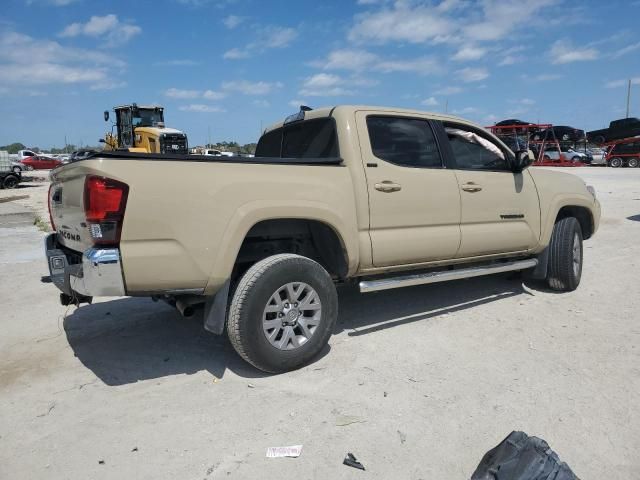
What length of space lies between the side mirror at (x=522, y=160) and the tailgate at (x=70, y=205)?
3.95 m

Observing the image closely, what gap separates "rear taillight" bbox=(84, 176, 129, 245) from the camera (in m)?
2.95

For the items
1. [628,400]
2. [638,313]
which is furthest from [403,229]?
[638,313]

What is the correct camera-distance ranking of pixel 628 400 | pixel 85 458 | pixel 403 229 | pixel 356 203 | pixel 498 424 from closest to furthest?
1. pixel 85 458
2. pixel 498 424
3. pixel 628 400
4. pixel 356 203
5. pixel 403 229

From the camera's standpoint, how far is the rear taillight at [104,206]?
9.66 feet

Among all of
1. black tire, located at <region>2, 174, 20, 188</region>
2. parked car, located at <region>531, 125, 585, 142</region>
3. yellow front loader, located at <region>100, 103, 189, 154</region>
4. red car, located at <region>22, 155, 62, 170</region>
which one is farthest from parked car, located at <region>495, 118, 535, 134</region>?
red car, located at <region>22, 155, 62, 170</region>

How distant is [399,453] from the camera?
2.69 meters

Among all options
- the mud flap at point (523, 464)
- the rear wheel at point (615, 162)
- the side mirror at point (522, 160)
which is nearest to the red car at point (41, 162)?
the rear wheel at point (615, 162)

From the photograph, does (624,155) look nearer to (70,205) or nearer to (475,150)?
(475,150)

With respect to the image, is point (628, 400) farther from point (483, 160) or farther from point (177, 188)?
point (177, 188)

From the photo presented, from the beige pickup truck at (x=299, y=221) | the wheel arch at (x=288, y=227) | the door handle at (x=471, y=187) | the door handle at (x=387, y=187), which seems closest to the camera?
the beige pickup truck at (x=299, y=221)

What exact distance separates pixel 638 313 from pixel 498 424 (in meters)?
2.84

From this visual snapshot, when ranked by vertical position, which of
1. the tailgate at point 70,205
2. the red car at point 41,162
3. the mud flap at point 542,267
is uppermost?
the red car at point 41,162

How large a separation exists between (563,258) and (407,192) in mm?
2451

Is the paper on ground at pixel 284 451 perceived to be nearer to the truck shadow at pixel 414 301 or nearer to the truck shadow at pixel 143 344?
the truck shadow at pixel 143 344
